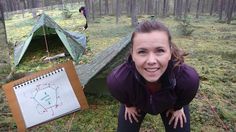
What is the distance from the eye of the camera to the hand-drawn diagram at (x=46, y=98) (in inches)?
121

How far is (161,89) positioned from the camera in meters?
1.74

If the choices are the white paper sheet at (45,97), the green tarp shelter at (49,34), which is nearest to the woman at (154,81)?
the white paper sheet at (45,97)

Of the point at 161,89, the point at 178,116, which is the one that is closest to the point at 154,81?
the point at 161,89

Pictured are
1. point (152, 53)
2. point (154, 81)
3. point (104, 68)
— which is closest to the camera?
point (152, 53)

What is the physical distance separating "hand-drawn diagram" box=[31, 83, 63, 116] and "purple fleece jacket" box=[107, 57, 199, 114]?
1449 mm

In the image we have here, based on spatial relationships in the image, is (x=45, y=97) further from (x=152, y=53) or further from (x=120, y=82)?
(x=152, y=53)

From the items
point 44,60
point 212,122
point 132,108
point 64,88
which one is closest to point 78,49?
point 44,60

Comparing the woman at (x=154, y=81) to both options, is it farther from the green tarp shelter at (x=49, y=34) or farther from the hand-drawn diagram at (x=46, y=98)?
the green tarp shelter at (x=49, y=34)

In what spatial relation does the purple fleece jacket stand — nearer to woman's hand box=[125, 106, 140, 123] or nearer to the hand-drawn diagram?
woman's hand box=[125, 106, 140, 123]

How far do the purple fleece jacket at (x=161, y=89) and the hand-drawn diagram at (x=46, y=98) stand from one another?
1.45m

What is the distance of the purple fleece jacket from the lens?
5.57 feet

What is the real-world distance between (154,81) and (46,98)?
180cm

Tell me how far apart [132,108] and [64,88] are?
1411 mm

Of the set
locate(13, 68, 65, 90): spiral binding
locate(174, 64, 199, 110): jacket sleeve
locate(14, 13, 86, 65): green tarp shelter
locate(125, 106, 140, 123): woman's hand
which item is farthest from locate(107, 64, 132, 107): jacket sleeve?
locate(14, 13, 86, 65): green tarp shelter
